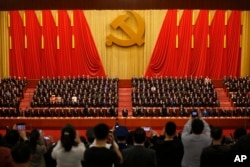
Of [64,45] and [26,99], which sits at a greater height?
[64,45]

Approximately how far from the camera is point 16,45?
1978 cm

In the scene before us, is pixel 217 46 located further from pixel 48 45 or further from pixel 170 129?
pixel 170 129

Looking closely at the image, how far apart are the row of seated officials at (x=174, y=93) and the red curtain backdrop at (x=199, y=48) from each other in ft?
8.15

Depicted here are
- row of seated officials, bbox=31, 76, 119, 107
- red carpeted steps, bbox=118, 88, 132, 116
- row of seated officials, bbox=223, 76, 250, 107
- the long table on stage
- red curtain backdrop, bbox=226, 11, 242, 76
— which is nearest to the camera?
the long table on stage

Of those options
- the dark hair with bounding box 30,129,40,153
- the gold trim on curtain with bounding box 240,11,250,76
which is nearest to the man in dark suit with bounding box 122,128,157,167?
the dark hair with bounding box 30,129,40,153

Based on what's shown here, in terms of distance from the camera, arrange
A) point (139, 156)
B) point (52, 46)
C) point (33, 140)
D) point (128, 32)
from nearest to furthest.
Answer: point (139, 156) → point (33, 140) → point (128, 32) → point (52, 46)

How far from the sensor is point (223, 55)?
782 inches

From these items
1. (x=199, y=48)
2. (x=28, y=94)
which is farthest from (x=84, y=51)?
(x=199, y=48)

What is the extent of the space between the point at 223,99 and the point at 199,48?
11.7 feet

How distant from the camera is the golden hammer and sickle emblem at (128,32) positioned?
64.5 ft

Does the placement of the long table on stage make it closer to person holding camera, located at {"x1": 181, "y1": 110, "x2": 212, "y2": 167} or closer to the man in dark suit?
person holding camera, located at {"x1": 181, "y1": 110, "x2": 212, "y2": 167}

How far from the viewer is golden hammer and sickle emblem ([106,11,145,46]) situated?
774 inches

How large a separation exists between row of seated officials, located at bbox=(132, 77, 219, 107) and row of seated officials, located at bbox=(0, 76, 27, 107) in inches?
167

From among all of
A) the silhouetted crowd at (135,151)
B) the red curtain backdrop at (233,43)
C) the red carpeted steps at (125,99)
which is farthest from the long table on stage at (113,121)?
the silhouetted crowd at (135,151)
